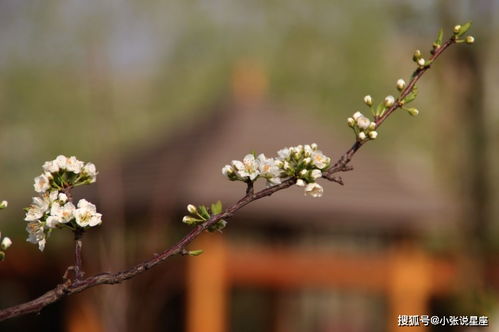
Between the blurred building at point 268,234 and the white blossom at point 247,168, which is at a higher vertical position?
the blurred building at point 268,234

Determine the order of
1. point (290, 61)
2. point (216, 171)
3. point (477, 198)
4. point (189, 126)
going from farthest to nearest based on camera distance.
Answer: point (290, 61) < point (189, 126) < point (216, 171) < point (477, 198)

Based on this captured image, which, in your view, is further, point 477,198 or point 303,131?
point 303,131

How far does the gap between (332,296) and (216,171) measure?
4708 mm

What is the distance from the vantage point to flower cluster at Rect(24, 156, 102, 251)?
1.77 meters

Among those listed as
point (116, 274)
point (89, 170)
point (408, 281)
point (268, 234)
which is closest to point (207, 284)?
point (268, 234)

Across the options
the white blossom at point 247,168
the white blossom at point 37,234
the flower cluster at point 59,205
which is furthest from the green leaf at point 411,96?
the white blossom at point 37,234

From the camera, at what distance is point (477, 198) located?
5.90 meters

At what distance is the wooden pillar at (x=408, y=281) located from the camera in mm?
12765

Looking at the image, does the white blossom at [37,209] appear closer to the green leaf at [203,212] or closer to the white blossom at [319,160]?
the green leaf at [203,212]

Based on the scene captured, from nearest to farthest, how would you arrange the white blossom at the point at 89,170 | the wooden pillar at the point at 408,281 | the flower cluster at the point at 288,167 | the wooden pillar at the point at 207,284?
the flower cluster at the point at 288,167
the white blossom at the point at 89,170
the wooden pillar at the point at 207,284
the wooden pillar at the point at 408,281

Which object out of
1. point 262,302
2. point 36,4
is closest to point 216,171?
point 262,302

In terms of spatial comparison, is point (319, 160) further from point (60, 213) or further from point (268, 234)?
point (268, 234)

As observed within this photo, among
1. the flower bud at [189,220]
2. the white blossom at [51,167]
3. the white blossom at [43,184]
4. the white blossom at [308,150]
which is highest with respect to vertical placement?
the white blossom at [308,150]

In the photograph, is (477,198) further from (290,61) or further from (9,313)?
(290,61)
